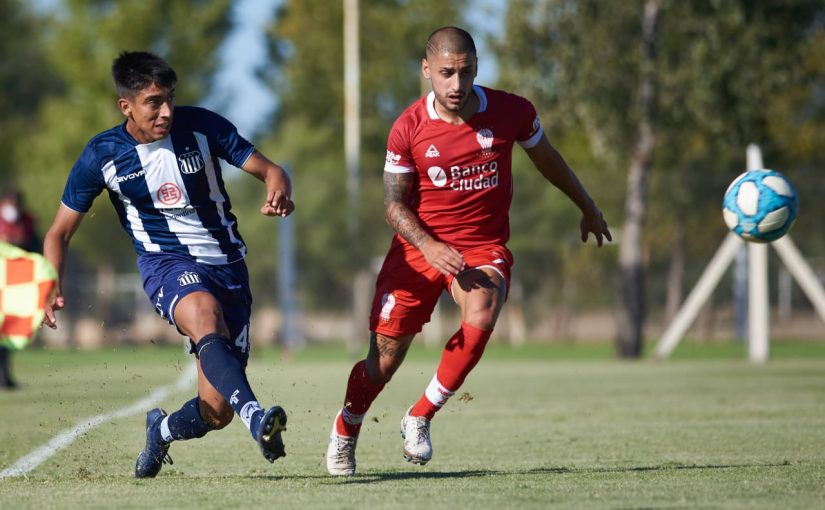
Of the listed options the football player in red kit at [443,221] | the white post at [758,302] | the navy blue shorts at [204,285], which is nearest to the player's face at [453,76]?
the football player in red kit at [443,221]

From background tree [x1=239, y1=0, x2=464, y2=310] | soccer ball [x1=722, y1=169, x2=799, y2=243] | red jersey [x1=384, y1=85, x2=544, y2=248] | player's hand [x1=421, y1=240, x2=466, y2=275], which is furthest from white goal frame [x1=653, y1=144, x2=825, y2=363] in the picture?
background tree [x1=239, y1=0, x2=464, y2=310]

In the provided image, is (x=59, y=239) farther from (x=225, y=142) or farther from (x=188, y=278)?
(x=225, y=142)

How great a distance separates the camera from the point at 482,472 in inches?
273

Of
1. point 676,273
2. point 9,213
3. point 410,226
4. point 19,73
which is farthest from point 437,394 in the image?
point 19,73

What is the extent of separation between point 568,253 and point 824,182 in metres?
6.68

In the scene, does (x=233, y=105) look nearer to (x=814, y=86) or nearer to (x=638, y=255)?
(x=814, y=86)

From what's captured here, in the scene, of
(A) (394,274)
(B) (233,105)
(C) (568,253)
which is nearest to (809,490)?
(A) (394,274)

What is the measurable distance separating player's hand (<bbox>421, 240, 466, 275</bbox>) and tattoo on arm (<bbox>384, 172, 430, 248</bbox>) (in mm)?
88

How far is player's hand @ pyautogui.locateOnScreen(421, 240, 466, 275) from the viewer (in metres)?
6.63

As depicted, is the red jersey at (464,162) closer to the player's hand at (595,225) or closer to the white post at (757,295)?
the player's hand at (595,225)

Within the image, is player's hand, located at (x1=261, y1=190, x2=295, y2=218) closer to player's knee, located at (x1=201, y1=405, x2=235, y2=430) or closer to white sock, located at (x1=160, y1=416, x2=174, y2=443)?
player's knee, located at (x1=201, y1=405, x2=235, y2=430)

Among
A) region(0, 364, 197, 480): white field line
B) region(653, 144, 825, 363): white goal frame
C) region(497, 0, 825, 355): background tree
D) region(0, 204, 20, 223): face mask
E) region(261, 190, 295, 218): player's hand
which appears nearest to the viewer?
region(261, 190, 295, 218): player's hand

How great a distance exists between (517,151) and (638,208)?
15.0 metres

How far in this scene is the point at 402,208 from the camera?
697cm
